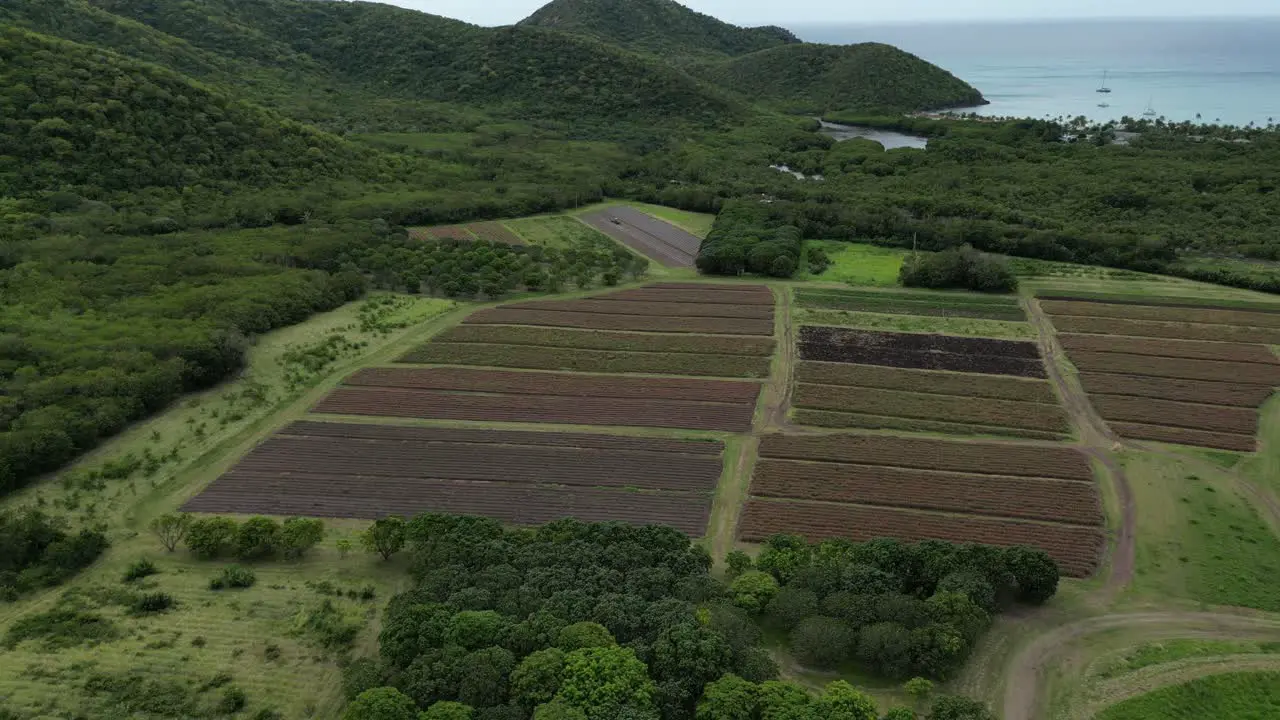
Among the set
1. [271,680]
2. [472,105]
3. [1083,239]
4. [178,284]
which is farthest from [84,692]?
[472,105]

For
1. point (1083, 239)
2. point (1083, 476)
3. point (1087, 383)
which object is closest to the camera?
point (1083, 476)

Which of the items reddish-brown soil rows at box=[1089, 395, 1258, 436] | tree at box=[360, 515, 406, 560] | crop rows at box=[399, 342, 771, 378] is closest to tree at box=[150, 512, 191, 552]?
tree at box=[360, 515, 406, 560]

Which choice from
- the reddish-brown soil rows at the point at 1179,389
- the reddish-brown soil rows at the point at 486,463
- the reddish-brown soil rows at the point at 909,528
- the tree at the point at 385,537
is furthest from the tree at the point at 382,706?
the reddish-brown soil rows at the point at 1179,389

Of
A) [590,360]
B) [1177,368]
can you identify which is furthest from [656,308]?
[1177,368]

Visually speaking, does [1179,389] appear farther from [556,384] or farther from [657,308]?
[556,384]

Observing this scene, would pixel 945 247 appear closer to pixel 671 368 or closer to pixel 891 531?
pixel 671 368

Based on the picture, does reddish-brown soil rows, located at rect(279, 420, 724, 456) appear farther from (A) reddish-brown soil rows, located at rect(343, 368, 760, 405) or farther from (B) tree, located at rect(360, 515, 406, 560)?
(B) tree, located at rect(360, 515, 406, 560)
